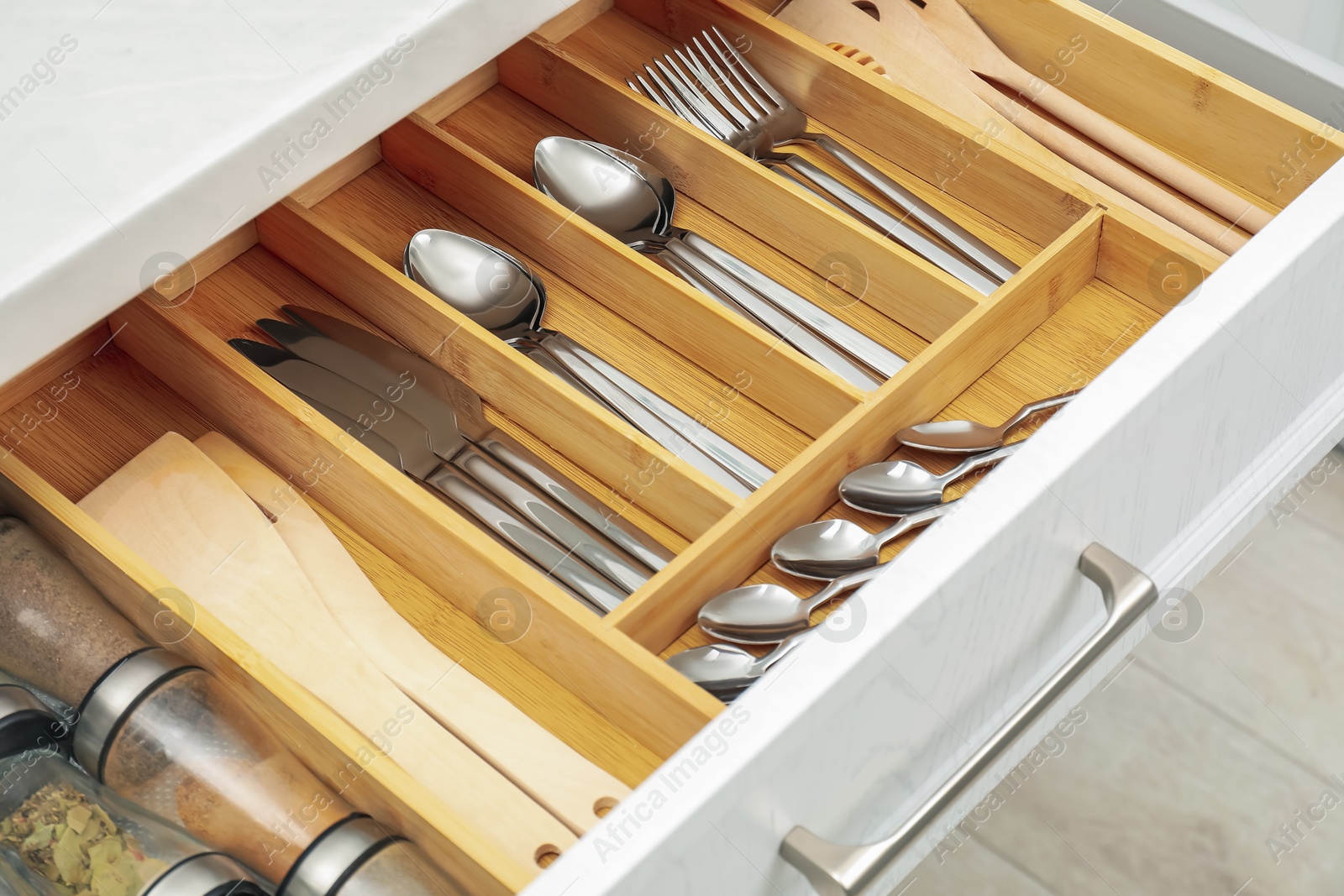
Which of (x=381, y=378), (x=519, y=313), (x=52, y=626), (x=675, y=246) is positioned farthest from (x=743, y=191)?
(x=52, y=626)

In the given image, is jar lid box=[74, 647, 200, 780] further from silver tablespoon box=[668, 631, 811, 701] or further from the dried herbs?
silver tablespoon box=[668, 631, 811, 701]

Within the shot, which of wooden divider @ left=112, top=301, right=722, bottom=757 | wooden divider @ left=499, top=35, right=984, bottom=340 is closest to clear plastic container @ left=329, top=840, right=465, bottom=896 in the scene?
wooden divider @ left=112, top=301, right=722, bottom=757

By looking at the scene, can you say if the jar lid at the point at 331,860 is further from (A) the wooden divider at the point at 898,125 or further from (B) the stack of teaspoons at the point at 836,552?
(A) the wooden divider at the point at 898,125

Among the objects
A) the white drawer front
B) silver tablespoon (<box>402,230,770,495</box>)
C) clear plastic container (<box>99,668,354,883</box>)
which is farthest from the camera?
silver tablespoon (<box>402,230,770,495</box>)

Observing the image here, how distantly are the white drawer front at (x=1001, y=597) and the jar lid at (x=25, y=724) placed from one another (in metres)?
0.29

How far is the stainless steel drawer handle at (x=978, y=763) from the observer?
20.7 inches

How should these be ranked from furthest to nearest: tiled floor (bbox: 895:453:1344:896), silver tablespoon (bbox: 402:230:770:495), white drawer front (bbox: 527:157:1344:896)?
tiled floor (bbox: 895:453:1344:896) < silver tablespoon (bbox: 402:230:770:495) < white drawer front (bbox: 527:157:1344:896)

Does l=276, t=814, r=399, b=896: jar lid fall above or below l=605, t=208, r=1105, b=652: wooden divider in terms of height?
below

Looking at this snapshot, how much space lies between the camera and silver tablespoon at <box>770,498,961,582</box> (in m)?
0.74

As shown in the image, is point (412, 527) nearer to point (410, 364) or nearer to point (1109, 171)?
point (410, 364)

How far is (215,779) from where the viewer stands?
61 centimetres

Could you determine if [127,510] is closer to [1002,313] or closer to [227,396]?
[227,396]

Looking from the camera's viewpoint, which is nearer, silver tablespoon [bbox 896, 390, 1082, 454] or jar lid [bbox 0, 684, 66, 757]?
jar lid [bbox 0, 684, 66, 757]

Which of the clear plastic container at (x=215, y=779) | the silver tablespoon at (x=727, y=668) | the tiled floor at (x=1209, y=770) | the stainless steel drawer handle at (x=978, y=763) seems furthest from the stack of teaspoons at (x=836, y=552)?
the tiled floor at (x=1209, y=770)
